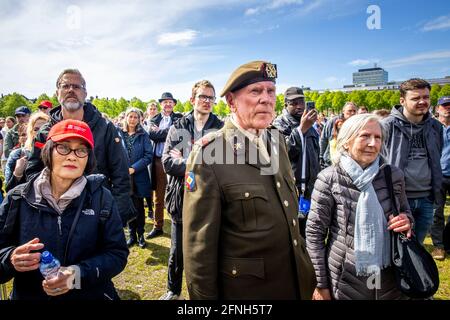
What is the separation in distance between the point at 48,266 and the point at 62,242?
0.68ft

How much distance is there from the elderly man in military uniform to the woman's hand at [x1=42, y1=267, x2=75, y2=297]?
2.64 ft

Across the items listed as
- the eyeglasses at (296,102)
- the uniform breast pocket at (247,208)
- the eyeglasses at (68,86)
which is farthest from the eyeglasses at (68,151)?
the eyeglasses at (296,102)

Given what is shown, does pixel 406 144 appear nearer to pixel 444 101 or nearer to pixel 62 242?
pixel 444 101

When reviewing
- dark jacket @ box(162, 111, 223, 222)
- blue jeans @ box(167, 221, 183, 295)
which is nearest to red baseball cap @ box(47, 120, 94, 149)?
dark jacket @ box(162, 111, 223, 222)

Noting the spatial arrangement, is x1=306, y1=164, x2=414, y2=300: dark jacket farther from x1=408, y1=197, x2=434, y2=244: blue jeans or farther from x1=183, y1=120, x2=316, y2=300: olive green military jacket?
x1=408, y1=197, x2=434, y2=244: blue jeans

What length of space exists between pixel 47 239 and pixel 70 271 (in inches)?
11.8

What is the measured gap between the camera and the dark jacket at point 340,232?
2400 mm

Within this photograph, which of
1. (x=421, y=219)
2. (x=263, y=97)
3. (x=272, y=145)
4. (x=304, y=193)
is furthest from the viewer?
(x=304, y=193)

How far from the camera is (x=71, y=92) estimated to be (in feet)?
10.5

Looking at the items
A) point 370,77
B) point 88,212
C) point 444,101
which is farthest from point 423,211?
point 370,77

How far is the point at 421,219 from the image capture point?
3.96 metres

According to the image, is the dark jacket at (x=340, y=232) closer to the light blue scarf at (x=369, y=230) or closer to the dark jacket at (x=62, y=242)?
the light blue scarf at (x=369, y=230)
